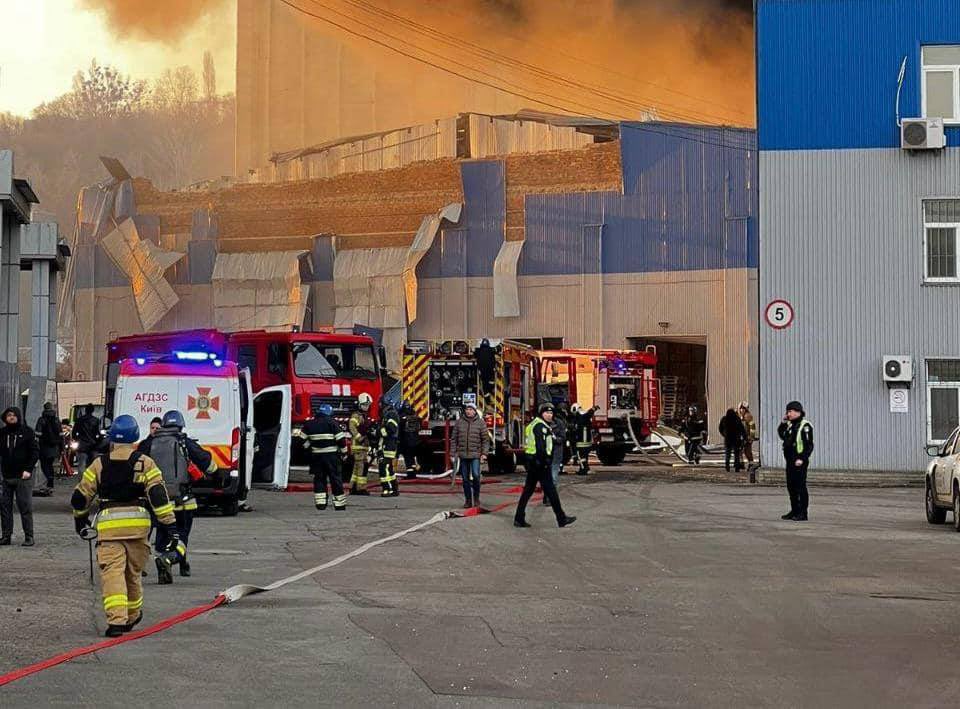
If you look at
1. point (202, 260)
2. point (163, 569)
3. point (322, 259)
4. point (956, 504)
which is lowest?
point (163, 569)

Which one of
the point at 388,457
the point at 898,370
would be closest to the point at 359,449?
the point at 388,457

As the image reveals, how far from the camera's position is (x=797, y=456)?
2066 centimetres

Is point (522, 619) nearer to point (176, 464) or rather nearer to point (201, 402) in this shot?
point (176, 464)

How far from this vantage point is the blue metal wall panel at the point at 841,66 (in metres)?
30.3

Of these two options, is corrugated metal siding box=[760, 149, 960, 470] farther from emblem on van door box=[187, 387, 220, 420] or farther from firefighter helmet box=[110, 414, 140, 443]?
firefighter helmet box=[110, 414, 140, 443]

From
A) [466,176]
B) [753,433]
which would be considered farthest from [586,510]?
[466,176]

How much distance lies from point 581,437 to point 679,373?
1963 cm

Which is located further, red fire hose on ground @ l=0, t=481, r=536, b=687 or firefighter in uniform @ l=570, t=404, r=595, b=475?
firefighter in uniform @ l=570, t=404, r=595, b=475

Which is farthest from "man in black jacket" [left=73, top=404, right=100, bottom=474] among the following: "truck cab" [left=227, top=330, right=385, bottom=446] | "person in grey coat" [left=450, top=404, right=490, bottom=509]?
"person in grey coat" [left=450, top=404, right=490, bottom=509]

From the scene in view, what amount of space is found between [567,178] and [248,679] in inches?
1801

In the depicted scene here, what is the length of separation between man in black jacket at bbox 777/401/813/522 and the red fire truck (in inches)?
485

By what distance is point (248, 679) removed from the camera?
8414mm

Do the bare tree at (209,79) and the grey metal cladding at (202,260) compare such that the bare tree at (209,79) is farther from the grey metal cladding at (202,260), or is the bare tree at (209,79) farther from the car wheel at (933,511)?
the car wheel at (933,511)

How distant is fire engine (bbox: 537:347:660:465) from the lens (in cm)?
3812
